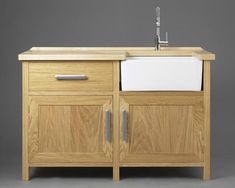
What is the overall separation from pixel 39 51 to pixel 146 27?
53.9 inches

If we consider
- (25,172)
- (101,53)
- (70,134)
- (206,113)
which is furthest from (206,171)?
(25,172)

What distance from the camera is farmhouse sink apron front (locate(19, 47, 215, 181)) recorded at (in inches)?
194

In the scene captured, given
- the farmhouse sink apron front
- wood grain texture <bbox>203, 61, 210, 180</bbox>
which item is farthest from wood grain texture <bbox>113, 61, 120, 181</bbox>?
wood grain texture <bbox>203, 61, 210, 180</bbox>

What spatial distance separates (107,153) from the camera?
4957 mm

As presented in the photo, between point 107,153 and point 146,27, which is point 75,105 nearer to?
point 107,153

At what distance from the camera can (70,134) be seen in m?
4.95

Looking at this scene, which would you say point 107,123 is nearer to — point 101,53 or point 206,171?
point 101,53

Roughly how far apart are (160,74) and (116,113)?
0.32 metres

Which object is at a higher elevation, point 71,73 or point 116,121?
point 71,73

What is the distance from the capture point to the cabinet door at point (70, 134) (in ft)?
16.2

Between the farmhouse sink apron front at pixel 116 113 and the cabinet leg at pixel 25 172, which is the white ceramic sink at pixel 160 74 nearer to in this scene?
the farmhouse sink apron front at pixel 116 113
